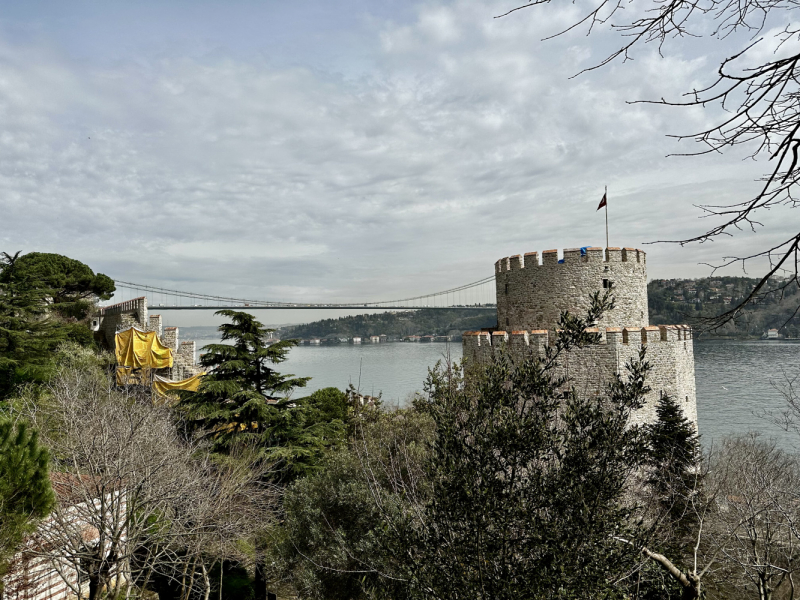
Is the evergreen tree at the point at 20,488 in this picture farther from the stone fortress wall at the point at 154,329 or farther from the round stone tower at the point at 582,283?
the stone fortress wall at the point at 154,329

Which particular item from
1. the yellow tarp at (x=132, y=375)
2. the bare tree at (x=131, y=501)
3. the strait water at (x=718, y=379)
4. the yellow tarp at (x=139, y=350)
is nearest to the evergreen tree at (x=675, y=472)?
the strait water at (x=718, y=379)

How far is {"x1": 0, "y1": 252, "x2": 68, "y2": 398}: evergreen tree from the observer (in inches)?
568

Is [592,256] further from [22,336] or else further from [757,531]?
[22,336]

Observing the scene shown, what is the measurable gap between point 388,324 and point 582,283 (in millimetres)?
44660

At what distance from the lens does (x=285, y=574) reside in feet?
31.3

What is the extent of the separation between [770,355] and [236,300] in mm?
51117

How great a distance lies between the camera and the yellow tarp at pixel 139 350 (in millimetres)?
20062

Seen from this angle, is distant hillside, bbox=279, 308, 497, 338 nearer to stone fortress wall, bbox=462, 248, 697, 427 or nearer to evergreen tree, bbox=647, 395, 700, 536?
stone fortress wall, bbox=462, 248, 697, 427

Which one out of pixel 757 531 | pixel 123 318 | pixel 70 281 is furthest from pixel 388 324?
pixel 757 531

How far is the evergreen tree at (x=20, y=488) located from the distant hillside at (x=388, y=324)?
130ft

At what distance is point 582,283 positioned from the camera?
13.8m

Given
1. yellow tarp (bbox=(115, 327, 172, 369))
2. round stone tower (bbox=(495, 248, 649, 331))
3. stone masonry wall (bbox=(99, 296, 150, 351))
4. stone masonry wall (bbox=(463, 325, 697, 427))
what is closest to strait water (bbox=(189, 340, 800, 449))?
stone masonry wall (bbox=(463, 325, 697, 427))

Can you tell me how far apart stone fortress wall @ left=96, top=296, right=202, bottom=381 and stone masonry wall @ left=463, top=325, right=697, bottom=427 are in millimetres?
13615

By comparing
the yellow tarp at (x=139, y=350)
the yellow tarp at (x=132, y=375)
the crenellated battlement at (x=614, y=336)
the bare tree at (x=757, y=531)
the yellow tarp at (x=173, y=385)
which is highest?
the crenellated battlement at (x=614, y=336)
